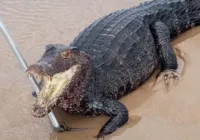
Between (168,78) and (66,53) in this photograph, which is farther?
(168,78)

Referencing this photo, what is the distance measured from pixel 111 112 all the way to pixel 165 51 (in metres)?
1.02

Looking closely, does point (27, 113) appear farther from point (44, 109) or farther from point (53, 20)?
point (53, 20)

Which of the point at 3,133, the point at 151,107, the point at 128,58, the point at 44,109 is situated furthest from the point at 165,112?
the point at 3,133

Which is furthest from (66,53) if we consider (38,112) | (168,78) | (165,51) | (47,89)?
(165,51)

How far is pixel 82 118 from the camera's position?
431 centimetres

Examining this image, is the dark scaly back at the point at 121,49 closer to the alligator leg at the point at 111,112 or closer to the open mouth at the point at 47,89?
the alligator leg at the point at 111,112

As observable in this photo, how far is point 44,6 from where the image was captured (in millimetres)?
6395

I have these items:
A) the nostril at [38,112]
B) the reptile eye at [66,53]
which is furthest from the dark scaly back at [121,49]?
the nostril at [38,112]

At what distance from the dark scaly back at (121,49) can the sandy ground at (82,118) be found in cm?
15

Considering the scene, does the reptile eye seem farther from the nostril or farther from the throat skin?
the nostril

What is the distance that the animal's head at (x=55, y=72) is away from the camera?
3717mm

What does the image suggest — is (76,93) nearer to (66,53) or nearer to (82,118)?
(82,118)

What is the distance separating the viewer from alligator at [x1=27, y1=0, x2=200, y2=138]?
386cm

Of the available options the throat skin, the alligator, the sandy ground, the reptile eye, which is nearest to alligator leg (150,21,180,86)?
the alligator
